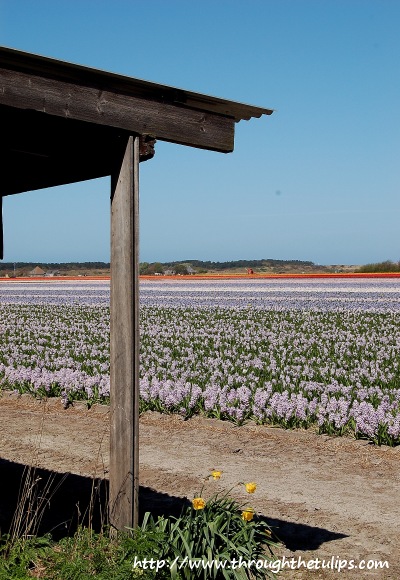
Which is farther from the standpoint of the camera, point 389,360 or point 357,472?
point 389,360

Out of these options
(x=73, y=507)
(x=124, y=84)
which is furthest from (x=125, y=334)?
(x=73, y=507)

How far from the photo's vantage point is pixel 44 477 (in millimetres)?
7906

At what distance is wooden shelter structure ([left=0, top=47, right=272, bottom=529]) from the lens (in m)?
5.26

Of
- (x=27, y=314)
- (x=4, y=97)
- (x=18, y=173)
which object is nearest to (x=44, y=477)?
(x=18, y=173)

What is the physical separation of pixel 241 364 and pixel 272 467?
5496 millimetres

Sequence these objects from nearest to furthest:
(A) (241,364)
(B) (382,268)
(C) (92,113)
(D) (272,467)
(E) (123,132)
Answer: (C) (92,113), (E) (123,132), (D) (272,467), (A) (241,364), (B) (382,268)

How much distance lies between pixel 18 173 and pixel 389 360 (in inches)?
353

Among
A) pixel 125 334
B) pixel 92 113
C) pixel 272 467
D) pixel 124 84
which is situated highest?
pixel 124 84

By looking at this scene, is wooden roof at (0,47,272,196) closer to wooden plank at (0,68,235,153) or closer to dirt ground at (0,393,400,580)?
wooden plank at (0,68,235,153)

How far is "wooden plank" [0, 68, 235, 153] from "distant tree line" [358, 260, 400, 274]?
192 ft

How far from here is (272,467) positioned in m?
8.42

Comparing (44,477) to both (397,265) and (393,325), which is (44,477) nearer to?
(393,325)

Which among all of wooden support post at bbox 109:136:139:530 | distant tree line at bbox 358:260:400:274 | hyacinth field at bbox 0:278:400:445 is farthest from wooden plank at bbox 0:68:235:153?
distant tree line at bbox 358:260:400:274

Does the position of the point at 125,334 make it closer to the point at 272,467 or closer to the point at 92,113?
the point at 92,113
